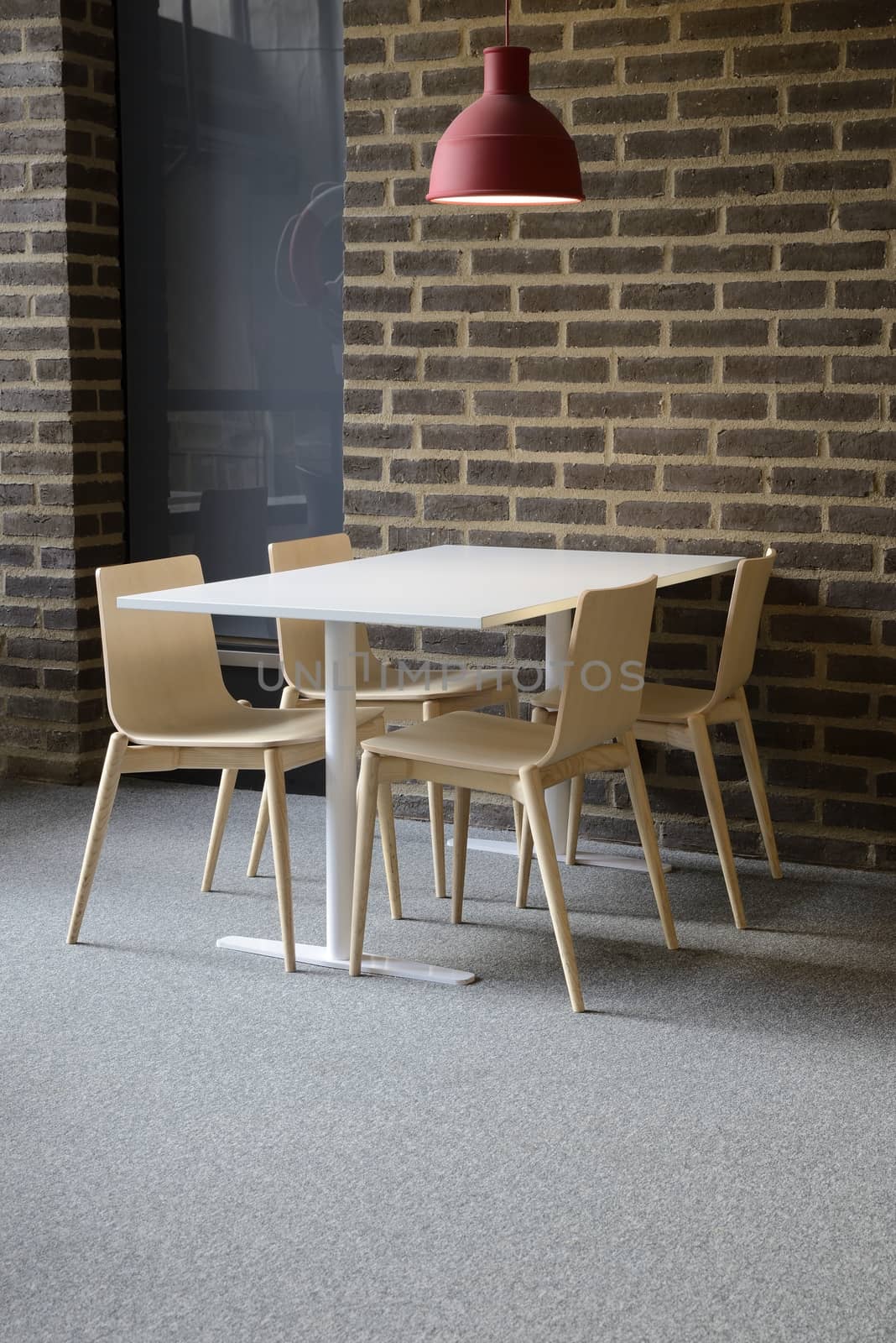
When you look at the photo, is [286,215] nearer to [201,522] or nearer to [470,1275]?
[201,522]

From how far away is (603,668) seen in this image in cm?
313

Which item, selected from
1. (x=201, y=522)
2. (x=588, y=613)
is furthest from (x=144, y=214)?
(x=588, y=613)

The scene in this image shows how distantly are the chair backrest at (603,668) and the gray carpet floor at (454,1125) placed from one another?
20.0 inches

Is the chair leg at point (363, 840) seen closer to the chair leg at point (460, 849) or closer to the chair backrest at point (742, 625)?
the chair leg at point (460, 849)

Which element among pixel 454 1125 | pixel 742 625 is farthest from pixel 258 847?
pixel 454 1125

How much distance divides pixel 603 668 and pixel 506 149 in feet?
3.77

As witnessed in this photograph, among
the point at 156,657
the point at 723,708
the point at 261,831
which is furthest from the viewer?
the point at 261,831

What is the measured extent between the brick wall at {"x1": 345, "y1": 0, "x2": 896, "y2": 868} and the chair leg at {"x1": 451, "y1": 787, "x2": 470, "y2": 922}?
864mm

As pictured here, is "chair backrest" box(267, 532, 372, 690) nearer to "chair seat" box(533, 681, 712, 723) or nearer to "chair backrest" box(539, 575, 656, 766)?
"chair seat" box(533, 681, 712, 723)

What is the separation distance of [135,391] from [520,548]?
4.91 ft

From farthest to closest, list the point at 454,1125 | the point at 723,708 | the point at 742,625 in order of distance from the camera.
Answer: the point at 723,708, the point at 742,625, the point at 454,1125

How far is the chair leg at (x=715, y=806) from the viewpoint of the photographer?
3.67m

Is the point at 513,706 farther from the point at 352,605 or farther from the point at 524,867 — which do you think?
the point at 352,605

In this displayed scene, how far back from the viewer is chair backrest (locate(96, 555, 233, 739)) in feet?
11.3
